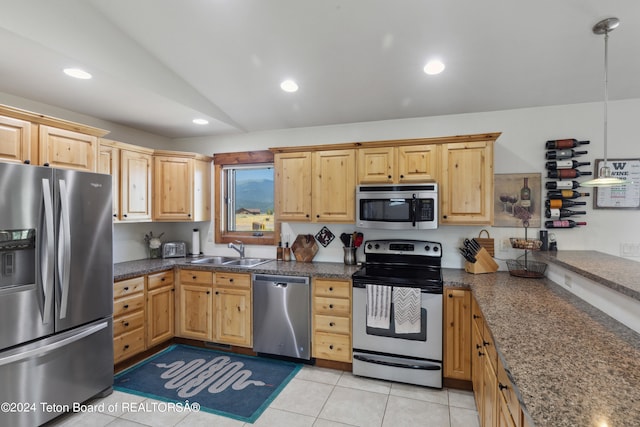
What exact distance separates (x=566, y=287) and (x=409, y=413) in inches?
57.9

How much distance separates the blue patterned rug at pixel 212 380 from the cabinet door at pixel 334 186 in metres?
1.55

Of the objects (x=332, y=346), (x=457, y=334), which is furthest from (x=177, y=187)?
(x=457, y=334)

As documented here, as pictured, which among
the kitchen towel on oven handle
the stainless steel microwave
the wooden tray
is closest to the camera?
the kitchen towel on oven handle

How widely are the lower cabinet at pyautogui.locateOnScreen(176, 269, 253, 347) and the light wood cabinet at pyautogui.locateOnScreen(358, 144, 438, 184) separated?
1.65 m

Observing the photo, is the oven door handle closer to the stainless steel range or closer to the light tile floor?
the stainless steel range

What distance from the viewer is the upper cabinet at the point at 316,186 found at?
3273 millimetres

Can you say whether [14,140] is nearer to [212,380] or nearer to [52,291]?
[52,291]

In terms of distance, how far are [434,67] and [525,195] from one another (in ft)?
4.98

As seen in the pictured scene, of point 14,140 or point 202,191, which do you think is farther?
point 202,191

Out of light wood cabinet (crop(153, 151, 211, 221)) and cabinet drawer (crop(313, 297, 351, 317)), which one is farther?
light wood cabinet (crop(153, 151, 211, 221))

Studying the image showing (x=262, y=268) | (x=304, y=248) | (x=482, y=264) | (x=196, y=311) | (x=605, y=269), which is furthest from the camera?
(x=304, y=248)

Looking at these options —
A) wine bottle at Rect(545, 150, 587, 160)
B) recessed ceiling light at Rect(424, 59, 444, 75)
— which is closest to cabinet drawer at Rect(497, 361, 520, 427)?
recessed ceiling light at Rect(424, 59, 444, 75)

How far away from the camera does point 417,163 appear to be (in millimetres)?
3055

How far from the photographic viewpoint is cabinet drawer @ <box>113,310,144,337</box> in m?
2.89
